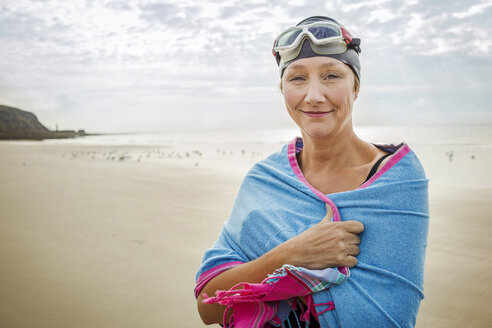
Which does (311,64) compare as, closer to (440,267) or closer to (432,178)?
(440,267)

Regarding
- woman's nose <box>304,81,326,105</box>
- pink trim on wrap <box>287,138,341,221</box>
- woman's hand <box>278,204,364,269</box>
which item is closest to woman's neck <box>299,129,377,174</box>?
pink trim on wrap <box>287,138,341,221</box>

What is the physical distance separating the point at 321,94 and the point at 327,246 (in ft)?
2.14

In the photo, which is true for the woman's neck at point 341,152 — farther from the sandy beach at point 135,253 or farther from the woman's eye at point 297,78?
the sandy beach at point 135,253

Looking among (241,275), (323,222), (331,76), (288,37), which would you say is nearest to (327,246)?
(323,222)

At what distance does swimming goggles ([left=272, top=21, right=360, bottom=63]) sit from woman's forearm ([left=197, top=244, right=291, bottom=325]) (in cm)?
89

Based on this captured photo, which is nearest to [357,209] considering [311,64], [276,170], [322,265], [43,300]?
[322,265]

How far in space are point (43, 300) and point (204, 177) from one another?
919cm

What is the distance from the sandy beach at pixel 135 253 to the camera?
13.4ft

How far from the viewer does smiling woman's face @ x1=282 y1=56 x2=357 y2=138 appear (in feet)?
5.32

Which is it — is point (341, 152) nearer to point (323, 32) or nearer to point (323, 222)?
point (323, 222)

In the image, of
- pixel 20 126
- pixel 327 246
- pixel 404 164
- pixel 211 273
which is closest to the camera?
pixel 327 246

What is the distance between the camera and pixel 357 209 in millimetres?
1526

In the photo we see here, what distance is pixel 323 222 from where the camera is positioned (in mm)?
1533

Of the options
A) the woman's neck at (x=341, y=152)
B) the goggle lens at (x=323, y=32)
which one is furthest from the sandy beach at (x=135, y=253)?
the goggle lens at (x=323, y=32)
